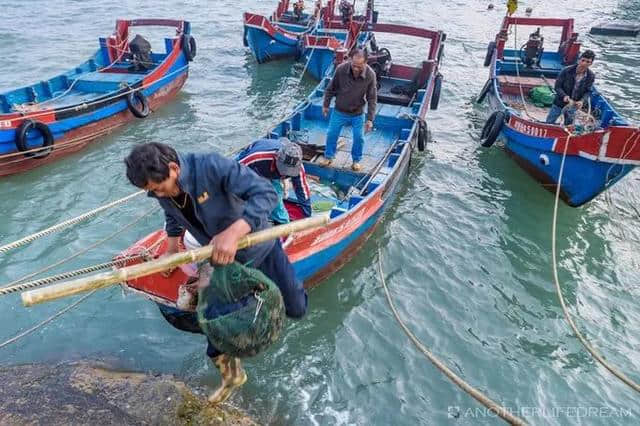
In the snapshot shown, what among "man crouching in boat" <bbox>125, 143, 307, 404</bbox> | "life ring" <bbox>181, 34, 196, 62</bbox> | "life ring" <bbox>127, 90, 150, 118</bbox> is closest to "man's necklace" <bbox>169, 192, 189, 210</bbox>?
"man crouching in boat" <bbox>125, 143, 307, 404</bbox>

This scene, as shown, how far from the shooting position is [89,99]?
10969 millimetres

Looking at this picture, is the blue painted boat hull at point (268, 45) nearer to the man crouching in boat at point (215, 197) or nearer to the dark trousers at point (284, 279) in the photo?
the dark trousers at point (284, 279)

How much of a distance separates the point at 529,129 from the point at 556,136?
2.23ft

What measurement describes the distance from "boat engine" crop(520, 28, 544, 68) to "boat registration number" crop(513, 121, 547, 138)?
185 inches

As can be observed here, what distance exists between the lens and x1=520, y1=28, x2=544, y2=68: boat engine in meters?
13.1

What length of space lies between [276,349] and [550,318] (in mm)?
3800

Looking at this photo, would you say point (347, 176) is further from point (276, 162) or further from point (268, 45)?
point (268, 45)

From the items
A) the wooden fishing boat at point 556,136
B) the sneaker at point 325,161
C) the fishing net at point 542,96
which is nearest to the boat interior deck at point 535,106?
the wooden fishing boat at point 556,136

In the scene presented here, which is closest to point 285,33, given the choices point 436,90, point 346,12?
point 346,12

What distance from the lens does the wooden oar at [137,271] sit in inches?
93.6

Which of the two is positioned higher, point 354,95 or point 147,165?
point 147,165

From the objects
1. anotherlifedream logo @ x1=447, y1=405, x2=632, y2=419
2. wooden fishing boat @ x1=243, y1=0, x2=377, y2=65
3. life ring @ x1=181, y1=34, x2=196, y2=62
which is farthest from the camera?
wooden fishing boat @ x1=243, y1=0, x2=377, y2=65

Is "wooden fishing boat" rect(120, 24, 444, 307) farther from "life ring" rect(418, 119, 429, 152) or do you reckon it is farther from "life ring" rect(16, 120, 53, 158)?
"life ring" rect(16, 120, 53, 158)

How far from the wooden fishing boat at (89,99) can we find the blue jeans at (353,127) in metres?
5.63
